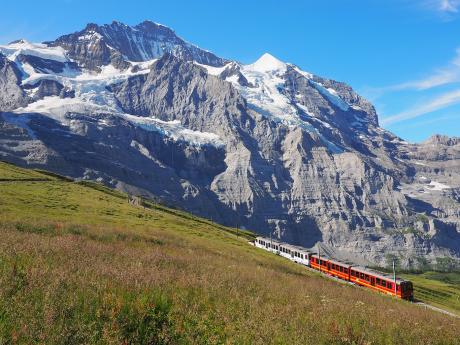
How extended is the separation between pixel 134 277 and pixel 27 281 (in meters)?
2.45

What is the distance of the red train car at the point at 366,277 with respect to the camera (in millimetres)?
57281

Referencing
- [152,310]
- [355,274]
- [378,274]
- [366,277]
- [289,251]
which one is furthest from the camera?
[289,251]

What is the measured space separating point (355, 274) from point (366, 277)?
2.33 m

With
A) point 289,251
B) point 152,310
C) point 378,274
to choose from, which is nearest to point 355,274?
point 378,274

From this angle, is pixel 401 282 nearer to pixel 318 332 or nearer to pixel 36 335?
pixel 318 332

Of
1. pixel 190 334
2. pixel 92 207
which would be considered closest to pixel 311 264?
pixel 92 207

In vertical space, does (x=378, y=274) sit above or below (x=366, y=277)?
above

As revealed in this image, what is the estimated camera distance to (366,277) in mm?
61625

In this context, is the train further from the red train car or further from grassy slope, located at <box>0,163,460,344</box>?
grassy slope, located at <box>0,163,460,344</box>

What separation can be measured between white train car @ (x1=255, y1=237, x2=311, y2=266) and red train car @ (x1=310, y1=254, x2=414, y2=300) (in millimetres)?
3050

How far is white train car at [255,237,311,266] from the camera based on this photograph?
77250 mm

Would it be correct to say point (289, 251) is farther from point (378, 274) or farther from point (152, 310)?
point (152, 310)

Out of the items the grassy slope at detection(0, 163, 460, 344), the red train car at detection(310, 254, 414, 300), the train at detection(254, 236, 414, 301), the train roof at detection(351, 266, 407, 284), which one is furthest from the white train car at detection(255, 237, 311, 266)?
the grassy slope at detection(0, 163, 460, 344)

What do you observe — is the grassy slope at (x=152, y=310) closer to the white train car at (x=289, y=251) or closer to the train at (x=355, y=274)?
the train at (x=355, y=274)
